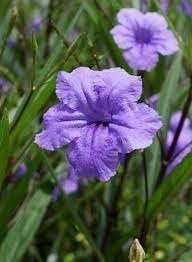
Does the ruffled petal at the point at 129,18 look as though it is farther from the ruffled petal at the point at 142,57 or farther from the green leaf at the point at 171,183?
the green leaf at the point at 171,183

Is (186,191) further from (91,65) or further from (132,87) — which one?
(132,87)

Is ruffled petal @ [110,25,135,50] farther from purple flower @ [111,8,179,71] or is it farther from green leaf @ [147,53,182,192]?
green leaf @ [147,53,182,192]

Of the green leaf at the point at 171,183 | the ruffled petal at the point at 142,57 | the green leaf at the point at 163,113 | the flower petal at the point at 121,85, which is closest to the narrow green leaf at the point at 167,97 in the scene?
the green leaf at the point at 163,113

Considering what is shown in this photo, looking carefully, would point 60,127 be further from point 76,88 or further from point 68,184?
point 68,184

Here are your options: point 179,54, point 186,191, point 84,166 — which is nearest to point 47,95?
point 84,166

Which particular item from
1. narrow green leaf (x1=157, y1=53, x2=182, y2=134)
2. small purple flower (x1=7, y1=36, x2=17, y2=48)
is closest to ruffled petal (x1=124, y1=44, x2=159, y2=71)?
narrow green leaf (x1=157, y1=53, x2=182, y2=134)
